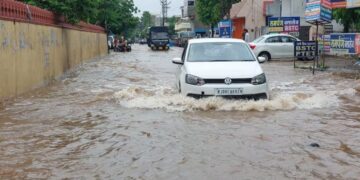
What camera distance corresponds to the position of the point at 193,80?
381 inches

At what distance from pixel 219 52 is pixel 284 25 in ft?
73.9

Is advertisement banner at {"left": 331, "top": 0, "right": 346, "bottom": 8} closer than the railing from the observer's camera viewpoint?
No

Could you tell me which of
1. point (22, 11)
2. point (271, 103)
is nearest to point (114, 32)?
point (22, 11)

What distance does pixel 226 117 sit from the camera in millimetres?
9062

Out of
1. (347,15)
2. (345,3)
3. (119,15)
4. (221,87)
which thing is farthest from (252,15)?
(221,87)

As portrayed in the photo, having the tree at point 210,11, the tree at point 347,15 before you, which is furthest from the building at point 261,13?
the tree at point 347,15

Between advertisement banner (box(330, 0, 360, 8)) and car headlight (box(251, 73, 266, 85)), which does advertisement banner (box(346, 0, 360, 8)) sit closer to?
advertisement banner (box(330, 0, 360, 8))

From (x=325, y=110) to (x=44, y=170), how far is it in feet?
20.3

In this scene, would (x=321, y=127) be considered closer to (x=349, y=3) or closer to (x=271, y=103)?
(x=271, y=103)

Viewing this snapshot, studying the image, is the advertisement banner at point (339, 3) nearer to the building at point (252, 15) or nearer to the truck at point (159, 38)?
the building at point (252, 15)

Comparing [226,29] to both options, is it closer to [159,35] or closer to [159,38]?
[159,38]

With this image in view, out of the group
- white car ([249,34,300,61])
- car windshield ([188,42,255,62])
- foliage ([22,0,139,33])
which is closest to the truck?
foliage ([22,0,139,33])

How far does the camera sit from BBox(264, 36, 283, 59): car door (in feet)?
87.9

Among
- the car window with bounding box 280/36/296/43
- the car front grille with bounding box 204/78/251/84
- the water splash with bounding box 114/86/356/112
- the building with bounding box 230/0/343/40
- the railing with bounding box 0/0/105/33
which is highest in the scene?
the building with bounding box 230/0/343/40
